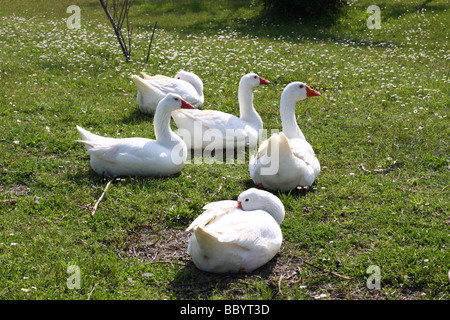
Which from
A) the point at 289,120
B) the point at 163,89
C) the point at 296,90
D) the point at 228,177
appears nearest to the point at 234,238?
the point at 228,177

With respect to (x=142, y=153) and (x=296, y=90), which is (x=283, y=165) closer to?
(x=296, y=90)

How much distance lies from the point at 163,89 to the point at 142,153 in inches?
92.8

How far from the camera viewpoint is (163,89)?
7500mm

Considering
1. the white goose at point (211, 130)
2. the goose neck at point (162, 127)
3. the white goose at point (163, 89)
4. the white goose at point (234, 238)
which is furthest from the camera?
the white goose at point (163, 89)

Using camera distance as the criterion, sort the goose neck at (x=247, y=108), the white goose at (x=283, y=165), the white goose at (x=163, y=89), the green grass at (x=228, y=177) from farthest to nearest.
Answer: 1. the white goose at (x=163, y=89)
2. the goose neck at (x=247, y=108)
3. the white goose at (x=283, y=165)
4. the green grass at (x=228, y=177)

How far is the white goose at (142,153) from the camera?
5367 millimetres

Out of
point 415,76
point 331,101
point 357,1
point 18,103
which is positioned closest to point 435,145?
point 331,101

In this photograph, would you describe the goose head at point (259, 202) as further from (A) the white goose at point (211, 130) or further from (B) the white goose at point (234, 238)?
(A) the white goose at point (211, 130)

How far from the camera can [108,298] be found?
3.58 m

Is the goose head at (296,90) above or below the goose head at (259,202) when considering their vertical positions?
above

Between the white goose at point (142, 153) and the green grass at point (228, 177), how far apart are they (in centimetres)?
15

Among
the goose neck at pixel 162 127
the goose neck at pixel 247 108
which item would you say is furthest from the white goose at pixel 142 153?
the goose neck at pixel 247 108

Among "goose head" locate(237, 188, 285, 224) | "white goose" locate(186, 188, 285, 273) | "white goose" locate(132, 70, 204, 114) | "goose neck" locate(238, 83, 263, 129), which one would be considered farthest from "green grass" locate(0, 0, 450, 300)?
"goose neck" locate(238, 83, 263, 129)

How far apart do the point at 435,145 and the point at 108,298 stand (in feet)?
15.5
